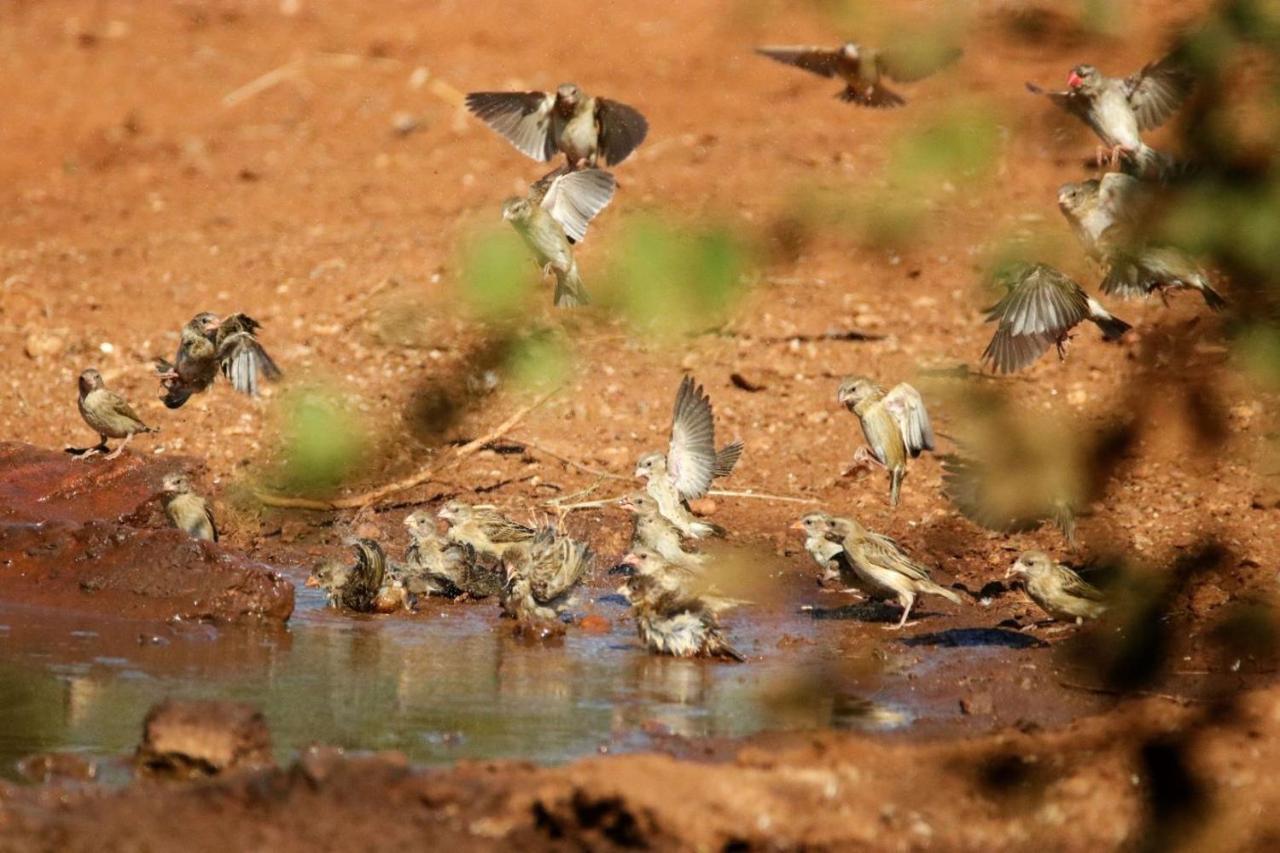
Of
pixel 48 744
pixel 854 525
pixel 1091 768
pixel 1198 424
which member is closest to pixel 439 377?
pixel 1198 424

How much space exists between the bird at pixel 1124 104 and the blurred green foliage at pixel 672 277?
719 millimetres

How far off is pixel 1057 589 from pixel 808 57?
3010 millimetres

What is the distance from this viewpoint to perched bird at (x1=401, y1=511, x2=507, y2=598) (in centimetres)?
837

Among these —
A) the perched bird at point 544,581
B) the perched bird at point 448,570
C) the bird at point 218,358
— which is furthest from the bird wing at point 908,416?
the bird at point 218,358

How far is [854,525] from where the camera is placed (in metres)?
8.38

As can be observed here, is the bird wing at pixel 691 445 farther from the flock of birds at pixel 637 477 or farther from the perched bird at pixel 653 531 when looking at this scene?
the perched bird at pixel 653 531

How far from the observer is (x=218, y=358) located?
8734mm

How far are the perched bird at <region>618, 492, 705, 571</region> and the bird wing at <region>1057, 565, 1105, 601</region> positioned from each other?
1.54 meters

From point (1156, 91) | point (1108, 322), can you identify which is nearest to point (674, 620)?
point (1108, 322)

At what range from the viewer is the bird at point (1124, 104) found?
3666mm

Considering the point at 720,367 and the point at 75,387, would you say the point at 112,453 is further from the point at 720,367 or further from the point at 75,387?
the point at 720,367

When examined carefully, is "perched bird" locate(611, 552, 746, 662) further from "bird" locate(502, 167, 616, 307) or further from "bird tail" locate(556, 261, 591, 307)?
"bird" locate(502, 167, 616, 307)

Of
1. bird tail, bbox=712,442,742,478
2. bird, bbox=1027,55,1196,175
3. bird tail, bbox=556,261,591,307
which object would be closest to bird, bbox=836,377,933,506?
bird tail, bbox=712,442,742,478

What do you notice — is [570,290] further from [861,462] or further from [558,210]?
[861,462]
